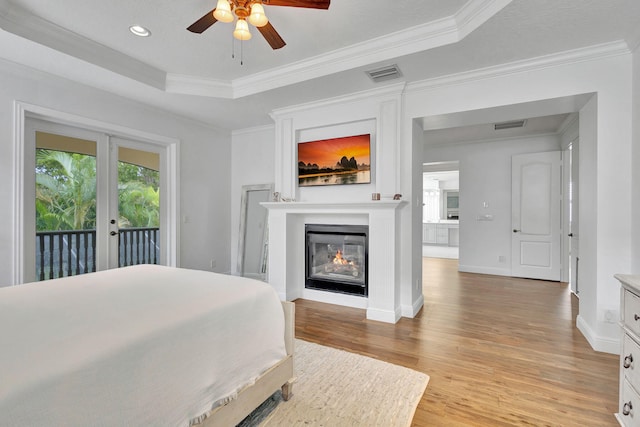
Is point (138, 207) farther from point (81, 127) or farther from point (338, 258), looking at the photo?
point (338, 258)

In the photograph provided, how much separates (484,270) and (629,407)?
4426 millimetres

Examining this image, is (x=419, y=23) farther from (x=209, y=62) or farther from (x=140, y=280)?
(x=140, y=280)

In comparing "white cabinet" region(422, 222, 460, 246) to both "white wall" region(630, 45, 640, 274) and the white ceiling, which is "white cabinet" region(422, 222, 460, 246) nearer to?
"white wall" region(630, 45, 640, 274)

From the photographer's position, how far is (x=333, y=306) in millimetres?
3756

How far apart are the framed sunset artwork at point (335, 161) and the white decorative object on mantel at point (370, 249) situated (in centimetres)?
43

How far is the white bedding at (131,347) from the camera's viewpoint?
0.89 meters

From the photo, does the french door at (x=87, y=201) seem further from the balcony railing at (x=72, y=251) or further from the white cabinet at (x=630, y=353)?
the white cabinet at (x=630, y=353)

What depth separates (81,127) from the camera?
344 centimetres

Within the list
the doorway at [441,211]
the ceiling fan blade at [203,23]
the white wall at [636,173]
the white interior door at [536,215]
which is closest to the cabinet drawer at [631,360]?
the white wall at [636,173]

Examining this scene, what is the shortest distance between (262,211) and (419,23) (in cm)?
351

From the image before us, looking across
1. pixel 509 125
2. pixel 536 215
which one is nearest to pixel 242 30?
pixel 509 125

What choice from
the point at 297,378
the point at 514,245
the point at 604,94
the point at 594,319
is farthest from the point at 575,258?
the point at 297,378

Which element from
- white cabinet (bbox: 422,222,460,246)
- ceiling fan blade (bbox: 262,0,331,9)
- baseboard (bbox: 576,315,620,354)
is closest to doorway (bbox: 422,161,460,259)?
white cabinet (bbox: 422,222,460,246)

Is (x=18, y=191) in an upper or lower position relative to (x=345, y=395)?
upper
